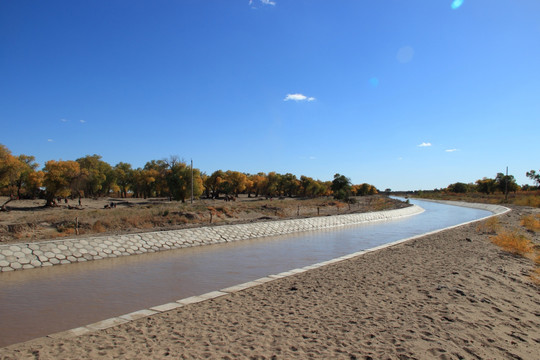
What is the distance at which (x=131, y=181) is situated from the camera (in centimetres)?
7688

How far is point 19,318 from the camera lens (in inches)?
261

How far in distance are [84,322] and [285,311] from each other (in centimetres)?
383

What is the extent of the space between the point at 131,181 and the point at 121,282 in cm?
7292

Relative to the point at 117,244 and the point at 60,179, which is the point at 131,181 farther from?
the point at 117,244

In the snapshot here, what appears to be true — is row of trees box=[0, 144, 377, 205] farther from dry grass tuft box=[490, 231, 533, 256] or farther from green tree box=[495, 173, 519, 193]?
green tree box=[495, 173, 519, 193]

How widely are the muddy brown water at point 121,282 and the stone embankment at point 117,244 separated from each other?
51 centimetres

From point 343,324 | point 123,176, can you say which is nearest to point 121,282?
point 343,324

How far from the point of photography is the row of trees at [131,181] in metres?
36.8

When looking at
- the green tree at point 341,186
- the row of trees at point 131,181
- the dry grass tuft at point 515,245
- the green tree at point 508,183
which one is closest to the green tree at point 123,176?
the row of trees at point 131,181

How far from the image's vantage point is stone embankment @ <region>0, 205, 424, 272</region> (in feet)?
36.8

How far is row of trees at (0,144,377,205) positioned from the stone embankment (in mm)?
22329

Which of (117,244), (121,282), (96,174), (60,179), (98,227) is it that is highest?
(96,174)

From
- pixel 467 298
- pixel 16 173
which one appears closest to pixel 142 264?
pixel 467 298

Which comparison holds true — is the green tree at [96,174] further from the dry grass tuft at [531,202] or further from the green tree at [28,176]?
the dry grass tuft at [531,202]
